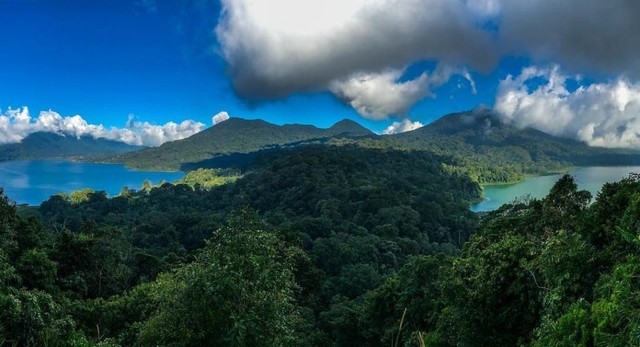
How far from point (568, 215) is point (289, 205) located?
6174 centimetres

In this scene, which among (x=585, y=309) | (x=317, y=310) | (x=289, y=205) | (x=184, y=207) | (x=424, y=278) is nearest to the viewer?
(x=585, y=309)

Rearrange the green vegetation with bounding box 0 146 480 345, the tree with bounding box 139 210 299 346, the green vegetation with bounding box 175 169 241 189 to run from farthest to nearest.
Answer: the green vegetation with bounding box 175 169 241 189
the green vegetation with bounding box 0 146 480 345
the tree with bounding box 139 210 299 346

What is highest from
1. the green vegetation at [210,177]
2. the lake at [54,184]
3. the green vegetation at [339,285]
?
the lake at [54,184]

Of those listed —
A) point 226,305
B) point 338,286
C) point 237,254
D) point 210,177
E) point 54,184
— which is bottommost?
point 338,286

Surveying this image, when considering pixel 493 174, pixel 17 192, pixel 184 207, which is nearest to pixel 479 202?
pixel 493 174

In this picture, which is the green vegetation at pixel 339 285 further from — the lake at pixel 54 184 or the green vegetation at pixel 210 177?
the lake at pixel 54 184

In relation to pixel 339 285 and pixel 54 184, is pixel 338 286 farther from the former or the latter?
pixel 54 184

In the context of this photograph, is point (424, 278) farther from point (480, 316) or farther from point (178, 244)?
point (178, 244)

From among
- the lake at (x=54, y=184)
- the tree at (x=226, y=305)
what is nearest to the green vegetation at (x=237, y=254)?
the tree at (x=226, y=305)

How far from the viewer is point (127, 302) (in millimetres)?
15695

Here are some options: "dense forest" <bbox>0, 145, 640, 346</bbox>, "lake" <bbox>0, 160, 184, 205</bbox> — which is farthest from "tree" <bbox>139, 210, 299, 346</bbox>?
"lake" <bbox>0, 160, 184, 205</bbox>

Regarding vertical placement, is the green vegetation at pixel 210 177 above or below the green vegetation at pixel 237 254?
above

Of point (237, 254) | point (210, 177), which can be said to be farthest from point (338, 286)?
point (210, 177)

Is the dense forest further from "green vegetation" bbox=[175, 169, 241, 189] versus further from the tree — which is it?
"green vegetation" bbox=[175, 169, 241, 189]
